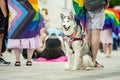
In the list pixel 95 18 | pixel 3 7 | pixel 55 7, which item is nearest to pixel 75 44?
pixel 95 18

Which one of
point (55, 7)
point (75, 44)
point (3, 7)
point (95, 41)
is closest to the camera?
point (75, 44)

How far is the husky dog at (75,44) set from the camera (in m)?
10.6

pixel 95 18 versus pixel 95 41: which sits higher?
pixel 95 18

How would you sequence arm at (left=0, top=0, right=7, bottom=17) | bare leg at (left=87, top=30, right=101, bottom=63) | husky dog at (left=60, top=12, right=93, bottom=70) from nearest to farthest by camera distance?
husky dog at (left=60, top=12, right=93, bottom=70)
bare leg at (left=87, top=30, right=101, bottom=63)
arm at (left=0, top=0, right=7, bottom=17)

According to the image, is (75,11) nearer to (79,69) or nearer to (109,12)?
(79,69)

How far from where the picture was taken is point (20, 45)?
12328mm

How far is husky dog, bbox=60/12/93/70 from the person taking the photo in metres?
10.6

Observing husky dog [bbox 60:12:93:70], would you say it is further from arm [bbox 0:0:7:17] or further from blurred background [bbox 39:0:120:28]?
blurred background [bbox 39:0:120:28]

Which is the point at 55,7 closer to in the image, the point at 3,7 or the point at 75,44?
the point at 3,7

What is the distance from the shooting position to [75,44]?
10.6 metres

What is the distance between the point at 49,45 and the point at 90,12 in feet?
15.6

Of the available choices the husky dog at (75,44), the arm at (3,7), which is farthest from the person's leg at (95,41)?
the arm at (3,7)

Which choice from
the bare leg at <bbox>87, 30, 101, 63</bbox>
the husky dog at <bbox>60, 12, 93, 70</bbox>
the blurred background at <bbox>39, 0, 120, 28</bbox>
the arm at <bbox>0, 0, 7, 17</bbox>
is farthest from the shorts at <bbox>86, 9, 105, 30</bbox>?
the blurred background at <bbox>39, 0, 120, 28</bbox>

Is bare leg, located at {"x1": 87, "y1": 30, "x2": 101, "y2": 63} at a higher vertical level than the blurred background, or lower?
lower
